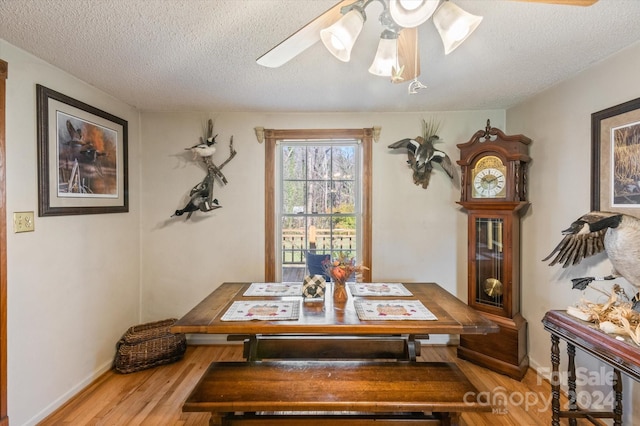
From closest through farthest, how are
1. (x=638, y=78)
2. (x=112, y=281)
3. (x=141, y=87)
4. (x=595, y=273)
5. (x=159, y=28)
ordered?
(x=159, y=28) < (x=638, y=78) < (x=595, y=273) < (x=141, y=87) < (x=112, y=281)

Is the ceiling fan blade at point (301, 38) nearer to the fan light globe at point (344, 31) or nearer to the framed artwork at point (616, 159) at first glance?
the fan light globe at point (344, 31)

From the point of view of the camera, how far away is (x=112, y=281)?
2.63m

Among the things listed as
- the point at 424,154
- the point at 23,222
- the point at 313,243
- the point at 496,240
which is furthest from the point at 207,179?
the point at 496,240

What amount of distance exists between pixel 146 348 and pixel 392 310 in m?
2.18

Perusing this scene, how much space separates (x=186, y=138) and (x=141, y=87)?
69cm

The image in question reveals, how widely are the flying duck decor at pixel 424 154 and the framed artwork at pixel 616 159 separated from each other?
1.09 meters

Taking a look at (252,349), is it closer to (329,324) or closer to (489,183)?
(329,324)

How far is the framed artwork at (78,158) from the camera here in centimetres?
200

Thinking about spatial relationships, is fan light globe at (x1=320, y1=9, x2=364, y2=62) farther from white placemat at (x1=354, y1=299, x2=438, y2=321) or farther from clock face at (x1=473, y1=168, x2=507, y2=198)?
clock face at (x1=473, y1=168, x2=507, y2=198)

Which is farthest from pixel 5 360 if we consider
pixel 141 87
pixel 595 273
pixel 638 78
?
pixel 638 78

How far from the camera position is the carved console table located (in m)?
1.31

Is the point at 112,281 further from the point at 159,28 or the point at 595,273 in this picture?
the point at 595,273

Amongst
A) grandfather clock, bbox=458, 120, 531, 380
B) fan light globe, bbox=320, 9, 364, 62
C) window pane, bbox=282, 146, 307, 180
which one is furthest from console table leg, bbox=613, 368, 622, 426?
window pane, bbox=282, 146, 307, 180

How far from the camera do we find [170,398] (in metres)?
2.20
